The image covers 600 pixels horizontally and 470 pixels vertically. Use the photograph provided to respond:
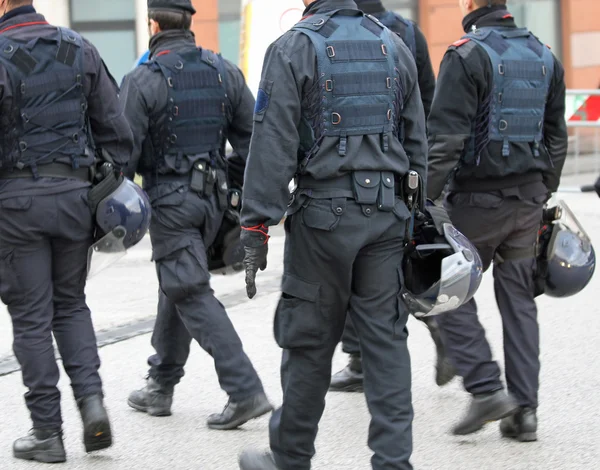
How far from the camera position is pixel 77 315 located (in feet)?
16.9

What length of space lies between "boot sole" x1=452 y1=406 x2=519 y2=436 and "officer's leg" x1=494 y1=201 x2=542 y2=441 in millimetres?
76

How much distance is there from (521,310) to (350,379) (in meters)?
1.22

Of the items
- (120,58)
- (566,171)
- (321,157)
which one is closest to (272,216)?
(321,157)

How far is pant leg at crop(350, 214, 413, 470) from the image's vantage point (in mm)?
4172

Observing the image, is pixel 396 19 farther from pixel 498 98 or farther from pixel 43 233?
pixel 43 233

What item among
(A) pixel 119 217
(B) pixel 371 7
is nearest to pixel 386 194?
(A) pixel 119 217

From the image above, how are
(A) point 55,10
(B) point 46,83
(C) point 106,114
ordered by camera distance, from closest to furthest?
(B) point 46,83 → (C) point 106,114 → (A) point 55,10

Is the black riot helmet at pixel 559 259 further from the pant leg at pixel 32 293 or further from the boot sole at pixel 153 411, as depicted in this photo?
the pant leg at pixel 32 293

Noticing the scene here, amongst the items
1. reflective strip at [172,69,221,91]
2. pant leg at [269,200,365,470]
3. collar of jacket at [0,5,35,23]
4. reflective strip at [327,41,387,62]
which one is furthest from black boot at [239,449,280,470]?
collar of jacket at [0,5,35,23]

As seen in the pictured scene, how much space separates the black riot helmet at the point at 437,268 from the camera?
14.1 ft

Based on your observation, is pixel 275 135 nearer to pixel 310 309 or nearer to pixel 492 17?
pixel 310 309

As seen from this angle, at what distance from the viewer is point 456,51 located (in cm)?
517

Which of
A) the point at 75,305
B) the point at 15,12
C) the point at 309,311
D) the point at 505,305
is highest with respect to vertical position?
the point at 15,12

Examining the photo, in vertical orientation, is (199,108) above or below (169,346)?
above
